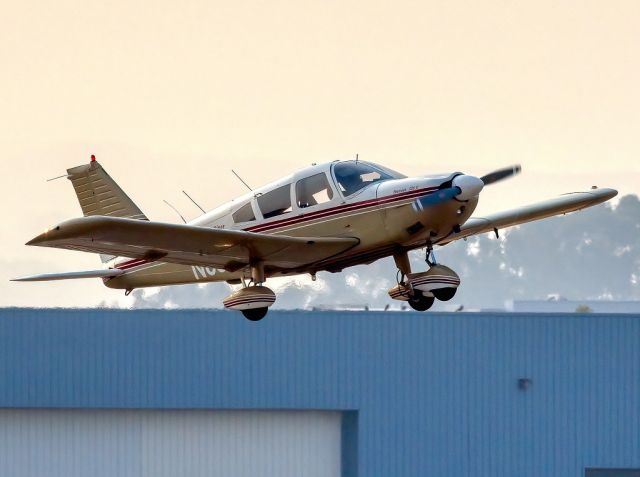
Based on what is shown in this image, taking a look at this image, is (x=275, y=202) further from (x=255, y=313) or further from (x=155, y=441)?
(x=155, y=441)

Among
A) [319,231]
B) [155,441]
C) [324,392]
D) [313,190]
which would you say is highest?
[324,392]

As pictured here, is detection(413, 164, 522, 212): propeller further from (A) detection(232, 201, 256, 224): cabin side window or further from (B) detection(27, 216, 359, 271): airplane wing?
(A) detection(232, 201, 256, 224): cabin side window

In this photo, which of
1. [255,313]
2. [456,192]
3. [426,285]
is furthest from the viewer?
[255,313]

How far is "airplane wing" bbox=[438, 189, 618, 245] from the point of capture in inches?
1020

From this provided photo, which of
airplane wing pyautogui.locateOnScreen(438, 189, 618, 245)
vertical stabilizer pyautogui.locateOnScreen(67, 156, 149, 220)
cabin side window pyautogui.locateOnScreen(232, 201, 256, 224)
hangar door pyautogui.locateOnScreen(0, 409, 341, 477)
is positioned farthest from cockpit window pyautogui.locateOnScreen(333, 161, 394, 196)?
hangar door pyautogui.locateOnScreen(0, 409, 341, 477)

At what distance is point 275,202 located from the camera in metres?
24.2

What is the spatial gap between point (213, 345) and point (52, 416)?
6431 millimetres

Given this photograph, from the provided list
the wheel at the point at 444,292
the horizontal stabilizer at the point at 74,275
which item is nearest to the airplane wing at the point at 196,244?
the wheel at the point at 444,292

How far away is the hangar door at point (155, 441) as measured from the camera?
5166 centimetres

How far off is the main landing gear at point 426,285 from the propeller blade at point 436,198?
3.06 ft

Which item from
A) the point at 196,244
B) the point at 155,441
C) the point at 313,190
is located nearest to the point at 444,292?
the point at 313,190

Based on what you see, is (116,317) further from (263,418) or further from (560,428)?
(560,428)

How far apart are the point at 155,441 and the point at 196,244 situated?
98.0 feet

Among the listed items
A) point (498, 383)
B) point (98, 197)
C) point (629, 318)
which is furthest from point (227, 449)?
point (98, 197)
